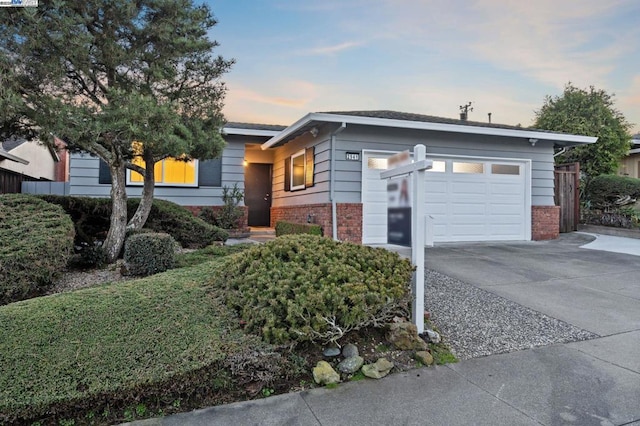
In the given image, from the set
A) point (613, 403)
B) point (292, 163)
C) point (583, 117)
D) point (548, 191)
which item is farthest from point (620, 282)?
point (583, 117)

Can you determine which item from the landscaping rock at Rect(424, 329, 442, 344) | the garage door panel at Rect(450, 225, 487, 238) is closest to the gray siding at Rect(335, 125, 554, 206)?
the garage door panel at Rect(450, 225, 487, 238)

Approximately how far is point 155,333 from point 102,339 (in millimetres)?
332

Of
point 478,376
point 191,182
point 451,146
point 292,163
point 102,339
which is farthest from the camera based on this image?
point 292,163

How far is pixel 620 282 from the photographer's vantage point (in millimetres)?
5422

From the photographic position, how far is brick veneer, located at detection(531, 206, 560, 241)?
10.2 m

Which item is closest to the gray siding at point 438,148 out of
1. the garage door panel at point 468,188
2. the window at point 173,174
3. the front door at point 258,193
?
the garage door panel at point 468,188

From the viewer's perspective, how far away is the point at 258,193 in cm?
Answer: 1327

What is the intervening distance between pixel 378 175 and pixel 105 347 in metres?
7.30

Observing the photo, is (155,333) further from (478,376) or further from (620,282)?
(620,282)

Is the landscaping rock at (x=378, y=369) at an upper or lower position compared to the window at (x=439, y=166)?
lower

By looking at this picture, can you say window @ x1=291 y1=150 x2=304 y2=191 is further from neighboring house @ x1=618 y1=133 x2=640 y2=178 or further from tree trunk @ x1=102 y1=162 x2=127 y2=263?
neighboring house @ x1=618 y1=133 x2=640 y2=178

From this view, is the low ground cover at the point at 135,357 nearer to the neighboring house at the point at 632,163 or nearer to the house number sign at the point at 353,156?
the house number sign at the point at 353,156

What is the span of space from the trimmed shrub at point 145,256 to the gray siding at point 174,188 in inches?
205

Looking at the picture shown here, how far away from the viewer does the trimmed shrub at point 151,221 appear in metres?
6.18
